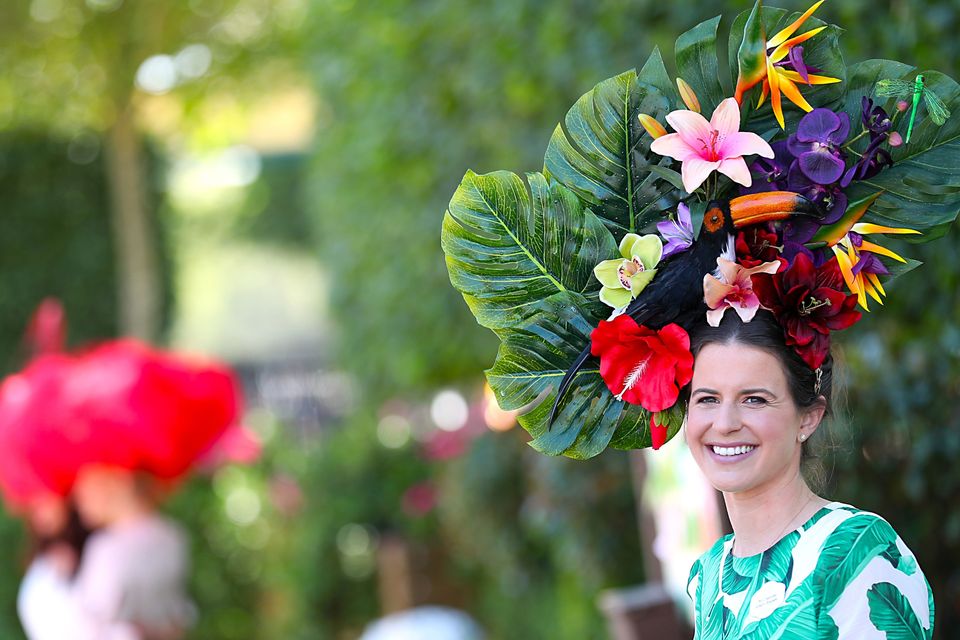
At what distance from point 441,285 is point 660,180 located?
13.9 ft

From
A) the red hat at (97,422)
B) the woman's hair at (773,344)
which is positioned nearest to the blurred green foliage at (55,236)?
the red hat at (97,422)

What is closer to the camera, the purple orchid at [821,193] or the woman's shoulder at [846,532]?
the woman's shoulder at [846,532]

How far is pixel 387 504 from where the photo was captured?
7316 mm

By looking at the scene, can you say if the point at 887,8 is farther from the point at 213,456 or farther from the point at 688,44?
the point at 213,456

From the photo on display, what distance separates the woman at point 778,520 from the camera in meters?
1.55

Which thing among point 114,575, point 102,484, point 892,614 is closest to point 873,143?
point 892,614

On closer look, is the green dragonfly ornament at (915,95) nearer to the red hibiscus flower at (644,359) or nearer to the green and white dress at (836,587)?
the red hibiscus flower at (644,359)

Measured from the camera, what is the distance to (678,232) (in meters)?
1.74

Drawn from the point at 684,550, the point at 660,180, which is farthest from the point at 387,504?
the point at 660,180

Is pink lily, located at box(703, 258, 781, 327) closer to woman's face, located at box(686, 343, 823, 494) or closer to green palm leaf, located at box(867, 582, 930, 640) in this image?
woman's face, located at box(686, 343, 823, 494)

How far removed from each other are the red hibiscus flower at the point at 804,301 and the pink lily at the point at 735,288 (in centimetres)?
1

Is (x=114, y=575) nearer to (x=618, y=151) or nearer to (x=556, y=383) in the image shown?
(x=556, y=383)

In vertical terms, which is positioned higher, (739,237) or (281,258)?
(281,258)

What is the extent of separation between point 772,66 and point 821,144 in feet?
0.40
